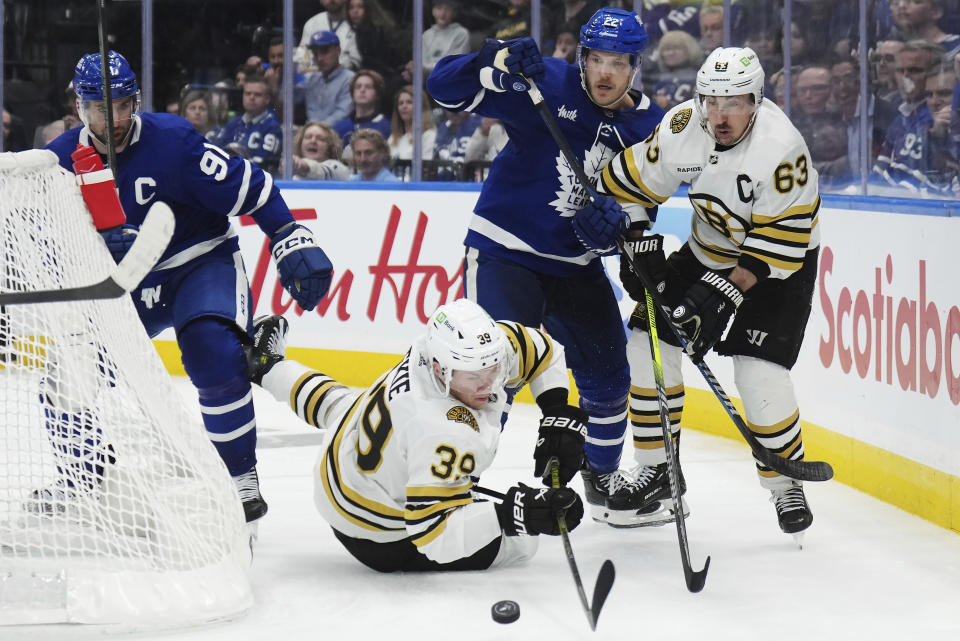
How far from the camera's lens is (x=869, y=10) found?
496cm

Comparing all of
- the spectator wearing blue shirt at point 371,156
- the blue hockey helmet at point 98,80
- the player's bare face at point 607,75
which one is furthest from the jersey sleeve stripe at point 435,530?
the spectator wearing blue shirt at point 371,156

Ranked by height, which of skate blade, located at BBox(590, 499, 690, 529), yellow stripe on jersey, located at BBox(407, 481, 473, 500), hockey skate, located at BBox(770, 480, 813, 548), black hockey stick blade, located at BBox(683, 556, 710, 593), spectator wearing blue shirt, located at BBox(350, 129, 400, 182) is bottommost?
skate blade, located at BBox(590, 499, 690, 529)

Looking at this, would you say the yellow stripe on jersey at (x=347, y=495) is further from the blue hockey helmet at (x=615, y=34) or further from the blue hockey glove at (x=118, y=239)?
the blue hockey helmet at (x=615, y=34)

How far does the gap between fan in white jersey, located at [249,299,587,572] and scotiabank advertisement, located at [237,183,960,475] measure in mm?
1074

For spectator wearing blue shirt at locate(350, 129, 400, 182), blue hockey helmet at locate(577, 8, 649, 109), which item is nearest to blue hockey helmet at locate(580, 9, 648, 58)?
blue hockey helmet at locate(577, 8, 649, 109)

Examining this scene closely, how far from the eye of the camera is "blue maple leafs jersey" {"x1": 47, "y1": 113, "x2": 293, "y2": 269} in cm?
337

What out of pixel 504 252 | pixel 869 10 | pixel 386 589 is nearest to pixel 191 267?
pixel 504 252

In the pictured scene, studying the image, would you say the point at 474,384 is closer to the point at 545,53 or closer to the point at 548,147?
the point at 548,147

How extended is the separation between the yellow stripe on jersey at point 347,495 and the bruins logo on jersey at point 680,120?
952 mm

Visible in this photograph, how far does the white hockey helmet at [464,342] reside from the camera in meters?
2.59

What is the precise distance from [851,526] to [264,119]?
3844mm

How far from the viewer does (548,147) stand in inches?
137

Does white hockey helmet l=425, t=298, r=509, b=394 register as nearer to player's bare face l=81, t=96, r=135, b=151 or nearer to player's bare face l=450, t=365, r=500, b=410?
player's bare face l=450, t=365, r=500, b=410

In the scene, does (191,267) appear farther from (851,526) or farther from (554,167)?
(851,526)
